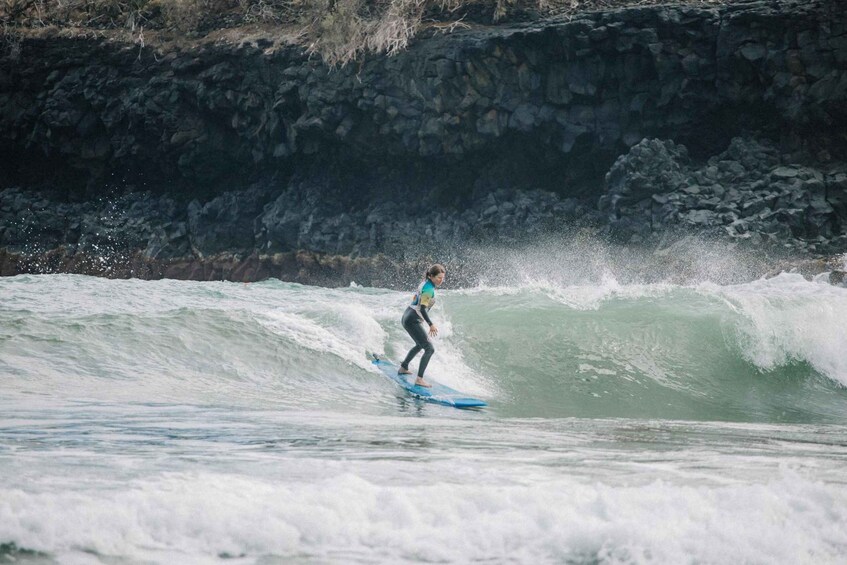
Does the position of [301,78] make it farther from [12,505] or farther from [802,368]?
[12,505]

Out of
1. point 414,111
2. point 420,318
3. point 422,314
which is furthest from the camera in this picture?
point 414,111

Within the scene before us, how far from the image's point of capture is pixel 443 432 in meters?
6.51

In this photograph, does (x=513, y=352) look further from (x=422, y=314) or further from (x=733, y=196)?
(x=733, y=196)

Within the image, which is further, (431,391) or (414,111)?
(414,111)

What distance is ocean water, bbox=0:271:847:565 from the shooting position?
3486mm

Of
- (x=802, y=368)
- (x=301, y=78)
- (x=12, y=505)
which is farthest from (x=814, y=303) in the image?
(x=301, y=78)

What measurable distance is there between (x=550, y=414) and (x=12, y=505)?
607 centimetres

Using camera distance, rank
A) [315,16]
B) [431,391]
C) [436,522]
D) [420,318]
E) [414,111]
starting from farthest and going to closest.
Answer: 1. [315,16]
2. [414,111]
3. [420,318]
4. [431,391]
5. [436,522]

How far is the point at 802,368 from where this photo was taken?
36.3 feet

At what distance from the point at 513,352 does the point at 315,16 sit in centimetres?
1449

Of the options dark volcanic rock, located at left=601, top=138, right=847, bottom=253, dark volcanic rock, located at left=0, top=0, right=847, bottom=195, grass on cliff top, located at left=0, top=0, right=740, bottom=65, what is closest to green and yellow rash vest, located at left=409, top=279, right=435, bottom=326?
dark volcanic rock, located at left=601, top=138, right=847, bottom=253

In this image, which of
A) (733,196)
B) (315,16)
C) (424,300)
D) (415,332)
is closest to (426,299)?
(424,300)

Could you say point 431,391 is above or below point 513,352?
below

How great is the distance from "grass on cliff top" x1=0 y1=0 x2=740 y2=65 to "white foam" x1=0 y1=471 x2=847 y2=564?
17914 millimetres
